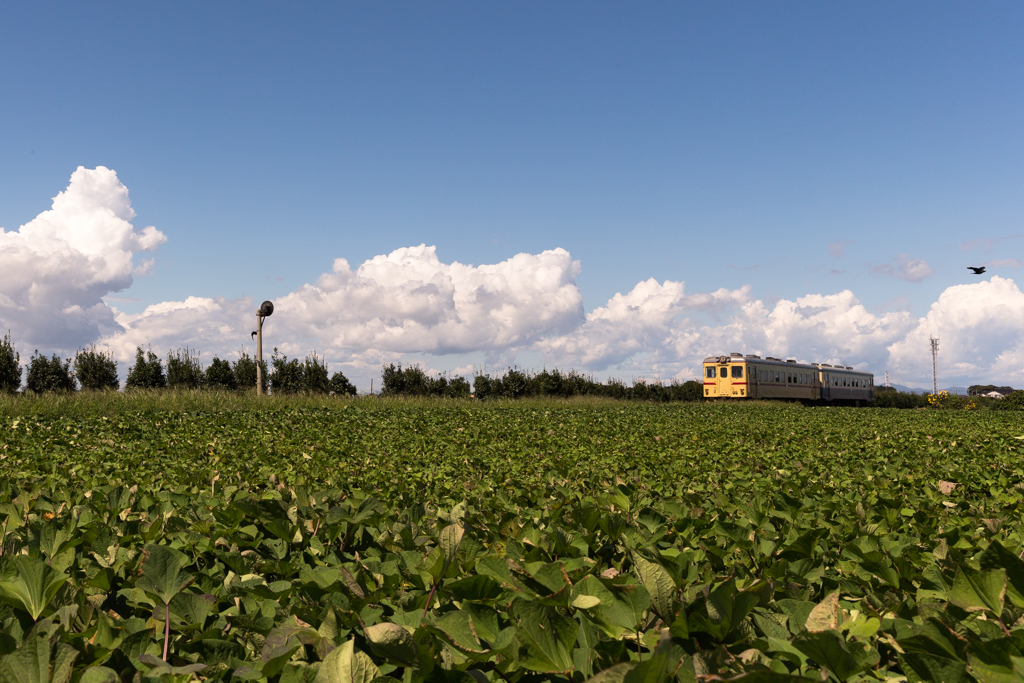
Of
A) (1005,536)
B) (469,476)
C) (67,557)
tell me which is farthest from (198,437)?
(1005,536)

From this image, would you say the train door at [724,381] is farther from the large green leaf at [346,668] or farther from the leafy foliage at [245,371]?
the large green leaf at [346,668]

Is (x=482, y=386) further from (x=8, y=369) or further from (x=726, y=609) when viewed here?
(x=726, y=609)

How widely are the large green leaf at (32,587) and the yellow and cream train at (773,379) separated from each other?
33.6 meters

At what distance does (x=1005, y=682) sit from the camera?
2.96ft

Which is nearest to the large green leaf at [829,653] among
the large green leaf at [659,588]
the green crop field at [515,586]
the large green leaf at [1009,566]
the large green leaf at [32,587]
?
the green crop field at [515,586]

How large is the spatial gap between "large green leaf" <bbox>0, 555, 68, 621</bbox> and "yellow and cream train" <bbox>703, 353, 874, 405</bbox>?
33.6 metres

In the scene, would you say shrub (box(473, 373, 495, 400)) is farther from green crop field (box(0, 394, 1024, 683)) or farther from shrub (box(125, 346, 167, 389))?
green crop field (box(0, 394, 1024, 683))

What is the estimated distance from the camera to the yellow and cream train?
107 ft

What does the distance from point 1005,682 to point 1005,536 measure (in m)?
1.72

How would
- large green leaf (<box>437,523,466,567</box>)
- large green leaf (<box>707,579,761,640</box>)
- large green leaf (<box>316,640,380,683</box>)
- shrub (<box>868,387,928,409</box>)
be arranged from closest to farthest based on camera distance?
large green leaf (<box>316,640,380,683</box>) < large green leaf (<box>707,579,761,640</box>) < large green leaf (<box>437,523,466,567</box>) < shrub (<box>868,387,928,409</box>)

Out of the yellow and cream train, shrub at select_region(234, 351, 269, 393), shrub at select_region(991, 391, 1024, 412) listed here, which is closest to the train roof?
the yellow and cream train

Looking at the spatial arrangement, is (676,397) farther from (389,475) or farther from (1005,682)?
(1005,682)

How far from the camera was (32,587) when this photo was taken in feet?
3.98

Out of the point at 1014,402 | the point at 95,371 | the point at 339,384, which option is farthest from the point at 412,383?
the point at 1014,402
